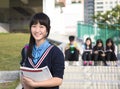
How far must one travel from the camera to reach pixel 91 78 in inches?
337

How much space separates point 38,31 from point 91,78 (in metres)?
5.61

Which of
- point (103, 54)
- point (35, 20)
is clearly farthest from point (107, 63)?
point (35, 20)

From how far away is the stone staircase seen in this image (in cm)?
789

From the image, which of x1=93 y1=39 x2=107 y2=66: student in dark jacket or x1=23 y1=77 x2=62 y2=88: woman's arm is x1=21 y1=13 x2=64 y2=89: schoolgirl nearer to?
x1=23 y1=77 x2=62 y2=88: woman's arm

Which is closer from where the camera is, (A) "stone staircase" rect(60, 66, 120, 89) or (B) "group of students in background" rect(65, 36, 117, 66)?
(A) "stone staircase" rect(60, 66, 120, 89)

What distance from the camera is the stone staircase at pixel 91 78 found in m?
7.89

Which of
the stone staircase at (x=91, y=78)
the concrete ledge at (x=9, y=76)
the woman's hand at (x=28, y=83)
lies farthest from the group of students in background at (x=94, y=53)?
the woman's hand at (x=28, y=83)

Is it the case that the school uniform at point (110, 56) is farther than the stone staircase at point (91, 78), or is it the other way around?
the school uniform at point (110, 56)

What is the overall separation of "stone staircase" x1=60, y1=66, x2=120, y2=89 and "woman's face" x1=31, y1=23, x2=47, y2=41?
4.80m

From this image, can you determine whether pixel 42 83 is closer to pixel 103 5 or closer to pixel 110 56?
pixel 110 56

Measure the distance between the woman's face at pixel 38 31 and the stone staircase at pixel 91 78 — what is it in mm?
4799

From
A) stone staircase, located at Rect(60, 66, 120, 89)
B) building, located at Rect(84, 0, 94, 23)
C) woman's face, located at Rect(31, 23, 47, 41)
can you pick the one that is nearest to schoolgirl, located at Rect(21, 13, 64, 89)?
woman's face, located at Rect(31, 23, 47, 41)

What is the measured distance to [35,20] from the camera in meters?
3.11

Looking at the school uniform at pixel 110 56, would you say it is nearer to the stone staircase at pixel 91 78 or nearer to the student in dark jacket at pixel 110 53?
the student in dark jacket at pixel 110 53
